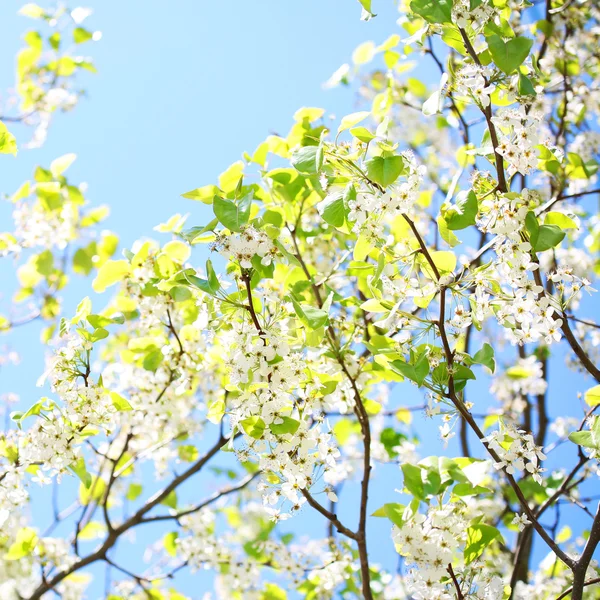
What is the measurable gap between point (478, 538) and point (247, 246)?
832mm

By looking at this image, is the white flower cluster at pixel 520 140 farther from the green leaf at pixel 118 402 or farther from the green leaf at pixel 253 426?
the green leaf at pixel 118 402

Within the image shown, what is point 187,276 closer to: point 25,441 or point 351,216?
point 351,216

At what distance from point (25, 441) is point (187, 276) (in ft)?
2.69

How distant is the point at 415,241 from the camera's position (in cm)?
166

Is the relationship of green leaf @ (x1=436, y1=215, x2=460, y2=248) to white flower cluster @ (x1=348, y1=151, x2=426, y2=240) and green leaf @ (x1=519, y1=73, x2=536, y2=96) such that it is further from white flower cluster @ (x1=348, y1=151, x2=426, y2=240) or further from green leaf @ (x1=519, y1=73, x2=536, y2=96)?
green leaf @ (x1=519, y1=73, x2=536, y2=96)

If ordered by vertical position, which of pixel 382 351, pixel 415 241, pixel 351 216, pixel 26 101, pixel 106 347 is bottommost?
pixel 382 351

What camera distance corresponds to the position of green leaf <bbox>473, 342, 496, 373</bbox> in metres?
1.55

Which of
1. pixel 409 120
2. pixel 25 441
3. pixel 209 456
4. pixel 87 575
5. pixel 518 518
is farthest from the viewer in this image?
pixel 409 120

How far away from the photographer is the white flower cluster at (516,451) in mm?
1564

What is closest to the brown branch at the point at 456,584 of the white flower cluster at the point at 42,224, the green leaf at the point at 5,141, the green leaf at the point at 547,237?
the green leaf at the point at 547,237

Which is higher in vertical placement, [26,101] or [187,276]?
[26,101]

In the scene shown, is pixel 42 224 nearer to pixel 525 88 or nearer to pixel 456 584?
pixel 525 88

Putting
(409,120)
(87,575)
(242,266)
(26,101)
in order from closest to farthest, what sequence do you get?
(242,266), (87,575), (26,101), (409,120)

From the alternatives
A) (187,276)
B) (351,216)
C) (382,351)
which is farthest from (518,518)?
(187,276)
